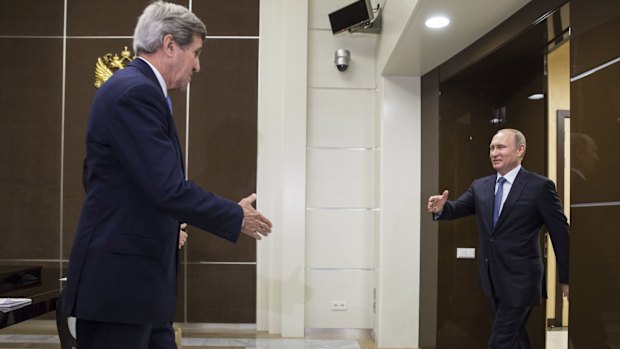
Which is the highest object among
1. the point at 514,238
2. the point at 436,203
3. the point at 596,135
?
the point at 596,135

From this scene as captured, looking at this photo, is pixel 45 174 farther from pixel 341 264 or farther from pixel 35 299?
pixel 35 299

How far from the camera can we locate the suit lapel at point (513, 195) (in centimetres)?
346

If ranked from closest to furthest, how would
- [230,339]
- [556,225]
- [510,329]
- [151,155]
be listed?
[151,155], [556,225], [510,329], [230,339]

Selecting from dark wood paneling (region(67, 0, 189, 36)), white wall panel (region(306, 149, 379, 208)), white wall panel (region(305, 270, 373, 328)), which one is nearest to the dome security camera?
white wall panel (region(306, 149, 379, 208))

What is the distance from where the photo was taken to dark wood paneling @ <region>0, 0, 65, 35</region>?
18.6 ft

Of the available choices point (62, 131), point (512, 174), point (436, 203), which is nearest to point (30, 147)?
point (62, 131)

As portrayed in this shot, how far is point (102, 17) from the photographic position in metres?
5.70

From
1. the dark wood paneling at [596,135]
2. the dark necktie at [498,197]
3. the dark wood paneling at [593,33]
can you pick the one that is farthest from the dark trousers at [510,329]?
the dark wood paneling at [593,33]

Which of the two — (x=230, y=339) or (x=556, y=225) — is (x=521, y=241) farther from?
(x=230, y=339)

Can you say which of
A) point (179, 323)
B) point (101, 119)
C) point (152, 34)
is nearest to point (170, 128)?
point (101, 119)

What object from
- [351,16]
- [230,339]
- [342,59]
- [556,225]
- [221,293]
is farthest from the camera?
[221,293]

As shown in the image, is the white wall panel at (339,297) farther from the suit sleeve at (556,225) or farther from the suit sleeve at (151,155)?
the suit sleeve at (151,155)

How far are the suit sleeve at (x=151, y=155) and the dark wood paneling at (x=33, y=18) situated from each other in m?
4.57

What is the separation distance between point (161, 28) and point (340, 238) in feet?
12.7
